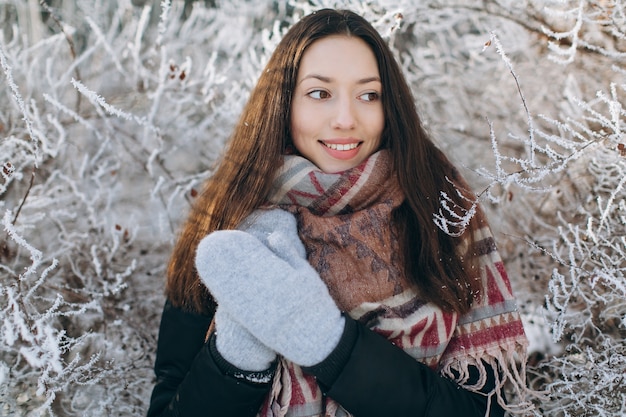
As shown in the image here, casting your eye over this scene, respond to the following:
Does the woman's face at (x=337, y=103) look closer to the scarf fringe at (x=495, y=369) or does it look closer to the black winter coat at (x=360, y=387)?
the black winter coat at (x=360, y=387)

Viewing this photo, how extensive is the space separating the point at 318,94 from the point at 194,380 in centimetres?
96

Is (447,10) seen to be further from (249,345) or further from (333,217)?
(249,345)

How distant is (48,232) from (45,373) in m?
1.16

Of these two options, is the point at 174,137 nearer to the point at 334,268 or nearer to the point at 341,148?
the point at 341,148

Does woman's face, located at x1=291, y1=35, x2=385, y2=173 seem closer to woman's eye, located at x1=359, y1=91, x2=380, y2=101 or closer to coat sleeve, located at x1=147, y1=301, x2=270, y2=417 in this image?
woman's eye, located at x1=359, y1=91, x2=380, y2=101

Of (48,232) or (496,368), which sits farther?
(48,232)

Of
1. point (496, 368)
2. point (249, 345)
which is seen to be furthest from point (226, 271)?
point (496, 368)

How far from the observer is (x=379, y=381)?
1.39 m

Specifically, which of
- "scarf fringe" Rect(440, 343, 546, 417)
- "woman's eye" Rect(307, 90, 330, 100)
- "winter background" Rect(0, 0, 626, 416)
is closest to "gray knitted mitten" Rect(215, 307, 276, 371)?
"scarf fringe" Rect(440, 343, 546, 417)

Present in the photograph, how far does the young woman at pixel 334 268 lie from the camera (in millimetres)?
1385

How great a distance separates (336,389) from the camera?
1.38 m

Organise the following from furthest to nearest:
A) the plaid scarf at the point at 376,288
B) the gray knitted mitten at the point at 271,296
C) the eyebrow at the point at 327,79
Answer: the eyebrow at the point at 327,79 → the plaid scarf at the point at 376,288 → the gray knitted mitten at the point at 271,296

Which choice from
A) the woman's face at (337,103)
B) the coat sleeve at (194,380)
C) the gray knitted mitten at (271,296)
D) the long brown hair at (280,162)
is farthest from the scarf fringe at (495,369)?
the woman's face at (337,103)

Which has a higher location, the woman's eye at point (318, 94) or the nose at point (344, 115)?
the woman's eye at point (318, 94)
